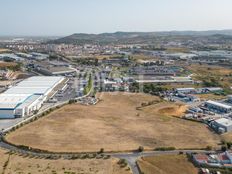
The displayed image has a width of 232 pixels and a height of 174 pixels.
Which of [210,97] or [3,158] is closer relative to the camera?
[3,158]

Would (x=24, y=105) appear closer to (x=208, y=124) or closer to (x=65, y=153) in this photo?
(x=65, y=153)

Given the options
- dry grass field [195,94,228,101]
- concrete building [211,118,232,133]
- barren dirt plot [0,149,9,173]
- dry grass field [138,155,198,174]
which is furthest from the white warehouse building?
dry grass field [195,94,228,101]

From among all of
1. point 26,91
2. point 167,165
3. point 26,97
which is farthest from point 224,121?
point 26,91

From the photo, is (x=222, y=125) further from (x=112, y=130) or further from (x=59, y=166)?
(x=59, y=166)

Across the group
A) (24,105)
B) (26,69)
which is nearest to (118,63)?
(26,69)

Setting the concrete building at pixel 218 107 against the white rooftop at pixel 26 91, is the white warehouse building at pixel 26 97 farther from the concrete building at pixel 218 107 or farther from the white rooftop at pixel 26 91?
the concrete building at pixel 218 107

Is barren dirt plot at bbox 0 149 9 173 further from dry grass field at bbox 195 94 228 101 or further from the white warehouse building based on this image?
dry grass field at bbox 195 94 228 101
